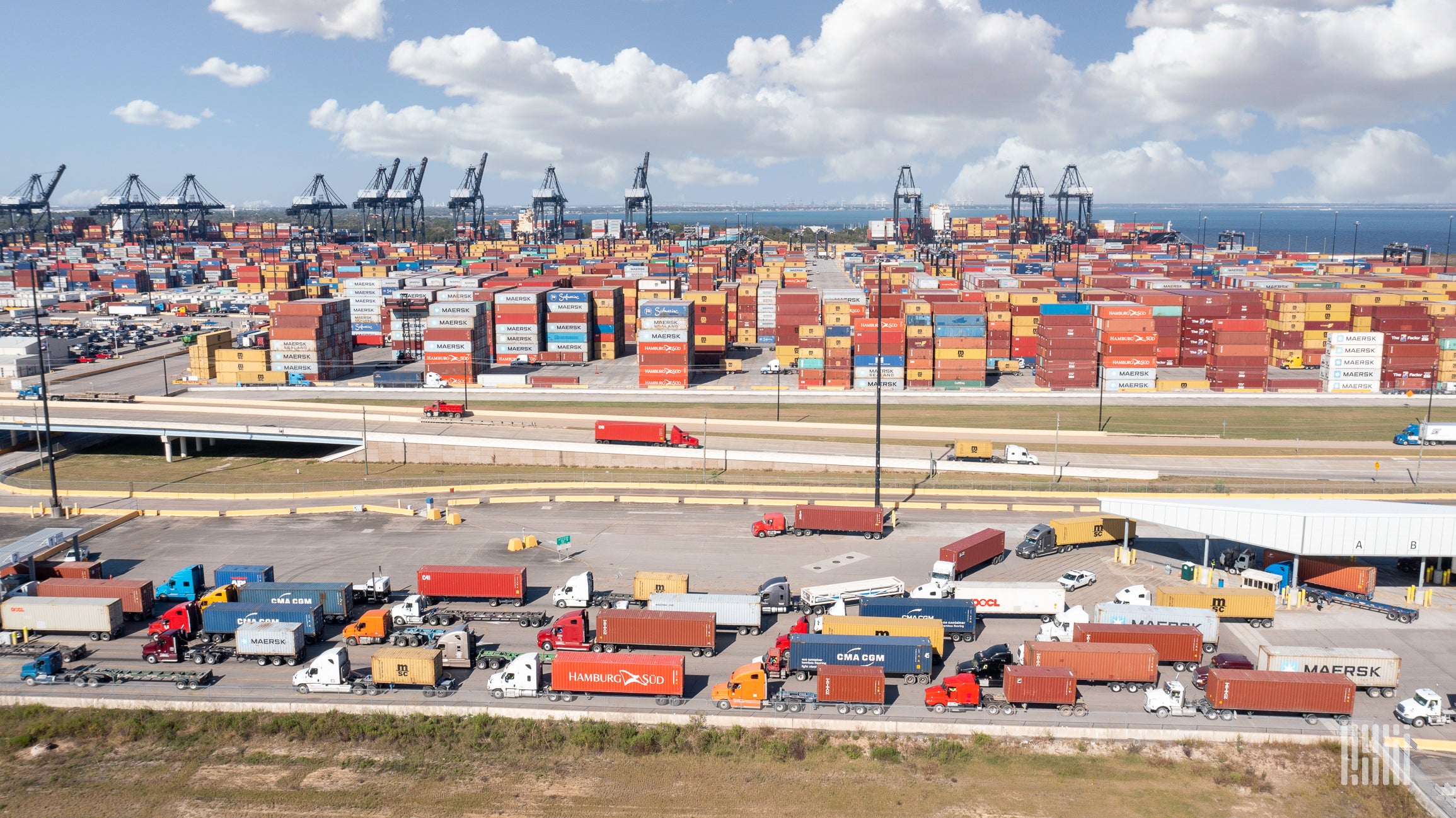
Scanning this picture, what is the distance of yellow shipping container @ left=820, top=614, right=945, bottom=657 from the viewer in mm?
30719

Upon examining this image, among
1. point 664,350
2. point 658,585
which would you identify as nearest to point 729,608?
point 658,585

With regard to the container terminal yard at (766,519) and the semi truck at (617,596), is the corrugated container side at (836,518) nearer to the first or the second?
the container terminal yard at (766,519)

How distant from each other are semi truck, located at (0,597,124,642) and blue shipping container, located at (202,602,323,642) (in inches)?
146

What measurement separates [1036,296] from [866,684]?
74413 mm

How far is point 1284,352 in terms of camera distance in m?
90.6

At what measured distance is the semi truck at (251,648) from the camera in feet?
102

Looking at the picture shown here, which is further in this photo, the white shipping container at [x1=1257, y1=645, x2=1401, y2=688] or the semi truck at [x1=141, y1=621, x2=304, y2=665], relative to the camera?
the semi truck at [x1=141, y1=621, x2=304, y2=665]

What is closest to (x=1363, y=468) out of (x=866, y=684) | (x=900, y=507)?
(x=900, y=507)

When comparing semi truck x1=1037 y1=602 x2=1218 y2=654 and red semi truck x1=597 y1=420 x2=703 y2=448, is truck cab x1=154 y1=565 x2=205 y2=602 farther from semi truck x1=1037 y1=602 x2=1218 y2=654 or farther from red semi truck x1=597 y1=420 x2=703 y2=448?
semi truck x1=1037 y1=602 x2=1218 y2=654

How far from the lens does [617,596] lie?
3588 cm

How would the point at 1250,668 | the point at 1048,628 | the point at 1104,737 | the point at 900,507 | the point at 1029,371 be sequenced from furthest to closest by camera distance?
the point at 1029,371 → the point at 900,507 → the point at 1048,628 → the point at 1250,668 → the point at 1104,737

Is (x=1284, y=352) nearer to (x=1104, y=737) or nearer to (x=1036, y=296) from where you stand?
(x=1036, y=296)

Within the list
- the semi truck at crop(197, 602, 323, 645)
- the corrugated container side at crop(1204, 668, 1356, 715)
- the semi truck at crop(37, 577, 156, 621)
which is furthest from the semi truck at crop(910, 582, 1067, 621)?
the semi truck at crop(37, 577, 156, 621)

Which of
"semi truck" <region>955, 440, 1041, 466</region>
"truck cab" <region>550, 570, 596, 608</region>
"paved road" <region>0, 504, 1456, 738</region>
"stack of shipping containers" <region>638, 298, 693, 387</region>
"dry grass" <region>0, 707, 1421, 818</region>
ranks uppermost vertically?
"stack of shipping containers" <region>638, 298, 693, 387</region>
